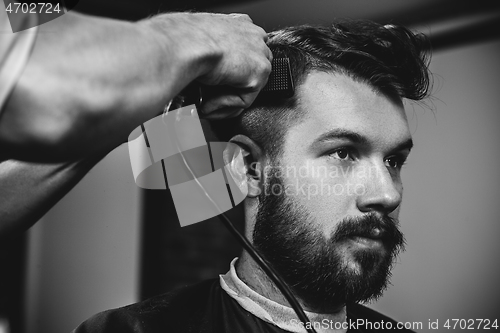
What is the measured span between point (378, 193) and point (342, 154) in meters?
0.13

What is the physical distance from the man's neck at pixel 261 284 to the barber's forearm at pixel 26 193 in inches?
22.3

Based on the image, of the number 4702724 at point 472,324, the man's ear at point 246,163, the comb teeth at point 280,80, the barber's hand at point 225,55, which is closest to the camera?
the barber's hand at point 225,55

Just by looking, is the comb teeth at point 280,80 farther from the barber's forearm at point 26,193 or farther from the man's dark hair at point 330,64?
the barber's forearm at point 26,193

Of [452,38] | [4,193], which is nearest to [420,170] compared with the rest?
[452,38]

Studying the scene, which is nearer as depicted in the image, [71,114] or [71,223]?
[71,114]

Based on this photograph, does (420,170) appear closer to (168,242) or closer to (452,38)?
(452,38)

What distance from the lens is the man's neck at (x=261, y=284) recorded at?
113 centimetres

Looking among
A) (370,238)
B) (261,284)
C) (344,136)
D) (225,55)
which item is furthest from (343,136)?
(225,55)

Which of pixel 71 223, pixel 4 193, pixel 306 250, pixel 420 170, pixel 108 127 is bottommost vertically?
pixel 71 223

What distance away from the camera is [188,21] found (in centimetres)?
59

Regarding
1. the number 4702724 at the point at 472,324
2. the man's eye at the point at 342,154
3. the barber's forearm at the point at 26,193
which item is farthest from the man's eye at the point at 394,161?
the number 4702724 at the point at 472,324

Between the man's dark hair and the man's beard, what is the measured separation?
5.7 inches

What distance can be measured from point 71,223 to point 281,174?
1223 millimetres

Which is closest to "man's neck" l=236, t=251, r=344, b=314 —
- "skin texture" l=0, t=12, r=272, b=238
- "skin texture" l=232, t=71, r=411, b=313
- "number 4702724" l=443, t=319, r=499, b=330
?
"skin texture" l=232, t=71, r=411, b=313
